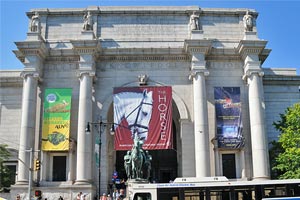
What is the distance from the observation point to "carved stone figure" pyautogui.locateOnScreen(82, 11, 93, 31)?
39775mm

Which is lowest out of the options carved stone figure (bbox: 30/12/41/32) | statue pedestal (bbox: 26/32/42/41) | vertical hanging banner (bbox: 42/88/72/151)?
vertical hanging banner (bbox: 42/88/72/151)

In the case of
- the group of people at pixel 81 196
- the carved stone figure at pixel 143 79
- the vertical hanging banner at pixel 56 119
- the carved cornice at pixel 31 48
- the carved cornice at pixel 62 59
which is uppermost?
the carved cornice at pixel 31 48

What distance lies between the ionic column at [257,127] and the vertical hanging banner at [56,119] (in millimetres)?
17649

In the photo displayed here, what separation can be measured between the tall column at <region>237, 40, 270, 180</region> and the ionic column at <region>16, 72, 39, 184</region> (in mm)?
20825

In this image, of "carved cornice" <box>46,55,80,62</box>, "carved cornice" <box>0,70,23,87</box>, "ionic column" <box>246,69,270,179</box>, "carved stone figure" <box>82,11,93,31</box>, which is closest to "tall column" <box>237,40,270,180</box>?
"ionic column" <box>246,69,270,179</box>

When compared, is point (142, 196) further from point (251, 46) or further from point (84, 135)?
Result: point (251, 46)

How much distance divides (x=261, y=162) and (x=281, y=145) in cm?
267

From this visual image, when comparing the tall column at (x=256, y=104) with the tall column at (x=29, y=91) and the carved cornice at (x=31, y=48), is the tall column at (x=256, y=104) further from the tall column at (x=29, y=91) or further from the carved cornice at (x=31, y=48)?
the tall column at (x=29, y=91)

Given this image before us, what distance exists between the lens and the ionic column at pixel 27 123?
35.7m

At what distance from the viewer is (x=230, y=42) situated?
40969 millimetres

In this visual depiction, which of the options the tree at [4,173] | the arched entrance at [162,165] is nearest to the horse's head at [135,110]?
the arched entrance at [162,165]

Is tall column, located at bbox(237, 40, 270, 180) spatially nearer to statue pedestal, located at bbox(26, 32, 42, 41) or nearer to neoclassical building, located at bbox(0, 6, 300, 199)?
neoclassical building, located at bbox(0, 6, 300, 199)

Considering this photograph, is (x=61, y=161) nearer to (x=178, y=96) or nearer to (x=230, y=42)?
(x=178, y=96)

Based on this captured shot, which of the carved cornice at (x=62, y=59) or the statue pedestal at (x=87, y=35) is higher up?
the statue pedestal at (x=87, y=35)
